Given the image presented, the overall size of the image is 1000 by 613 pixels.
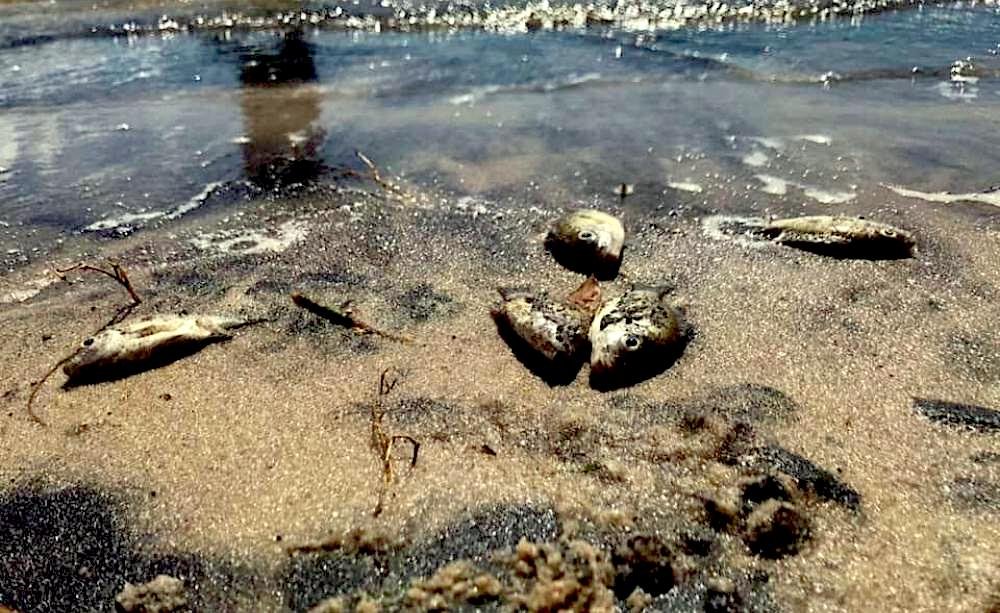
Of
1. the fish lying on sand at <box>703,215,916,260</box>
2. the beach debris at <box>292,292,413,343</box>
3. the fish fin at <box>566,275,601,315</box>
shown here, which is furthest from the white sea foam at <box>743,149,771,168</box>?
the beach debris at <box>292,292,413,343</box>

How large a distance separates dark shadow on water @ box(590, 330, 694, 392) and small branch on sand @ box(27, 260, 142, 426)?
9.13 feet

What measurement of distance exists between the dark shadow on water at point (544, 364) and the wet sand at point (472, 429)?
90 mm

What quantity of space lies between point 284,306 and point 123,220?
191cm

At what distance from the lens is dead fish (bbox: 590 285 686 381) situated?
3.71 meters

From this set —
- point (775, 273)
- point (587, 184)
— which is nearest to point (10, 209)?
point (587, 184)

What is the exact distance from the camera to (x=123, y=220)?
539cm

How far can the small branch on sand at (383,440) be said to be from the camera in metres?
3.15

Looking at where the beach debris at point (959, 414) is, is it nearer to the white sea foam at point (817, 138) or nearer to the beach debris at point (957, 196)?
the beach debris at point (957, 196)

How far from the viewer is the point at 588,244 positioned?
4707 millimetres

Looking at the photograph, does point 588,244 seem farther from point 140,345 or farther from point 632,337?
point 140,345

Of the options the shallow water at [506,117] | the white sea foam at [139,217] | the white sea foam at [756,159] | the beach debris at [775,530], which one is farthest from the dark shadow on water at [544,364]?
the white sea foam at [756,159]

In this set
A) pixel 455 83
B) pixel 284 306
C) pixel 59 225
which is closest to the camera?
pixel 284 306

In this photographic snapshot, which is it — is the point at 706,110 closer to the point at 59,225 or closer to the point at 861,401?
the point at 861,401

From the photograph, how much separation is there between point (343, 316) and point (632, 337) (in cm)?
170
